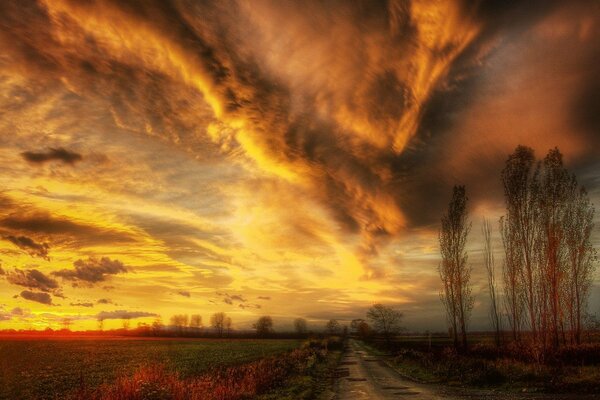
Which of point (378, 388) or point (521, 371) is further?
point (521, 371)

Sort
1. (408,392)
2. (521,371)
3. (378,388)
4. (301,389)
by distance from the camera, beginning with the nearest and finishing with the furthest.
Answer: (408,392)
(301,389)
(378,388)
(521,371)

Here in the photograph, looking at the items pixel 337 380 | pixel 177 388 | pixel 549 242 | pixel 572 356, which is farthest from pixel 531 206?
pixel 177 388

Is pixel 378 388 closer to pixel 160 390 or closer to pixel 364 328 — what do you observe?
pixel 160 390

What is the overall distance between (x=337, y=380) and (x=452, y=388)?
25.7ft

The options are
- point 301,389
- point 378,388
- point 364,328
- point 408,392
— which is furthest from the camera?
point 364,328

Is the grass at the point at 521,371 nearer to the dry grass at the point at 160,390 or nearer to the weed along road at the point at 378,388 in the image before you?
the weed along road at the point at 378,388

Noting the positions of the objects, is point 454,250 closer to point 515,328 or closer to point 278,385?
point 515,328

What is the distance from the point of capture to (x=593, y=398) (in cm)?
1645

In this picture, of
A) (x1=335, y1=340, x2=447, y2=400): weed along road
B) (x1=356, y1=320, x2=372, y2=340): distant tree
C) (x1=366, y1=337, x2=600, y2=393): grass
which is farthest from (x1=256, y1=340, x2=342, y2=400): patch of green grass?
(x1=356, y1=320, x2=372, y2=340): distant tree

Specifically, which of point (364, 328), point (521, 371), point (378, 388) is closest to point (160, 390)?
point (378, 388)

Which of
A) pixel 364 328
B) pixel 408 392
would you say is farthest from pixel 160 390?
pixel 364 328

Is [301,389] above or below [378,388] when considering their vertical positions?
above

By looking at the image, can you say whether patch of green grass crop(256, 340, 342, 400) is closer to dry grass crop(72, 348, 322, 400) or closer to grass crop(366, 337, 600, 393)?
dry grass crop(72, 348, 322, 400)

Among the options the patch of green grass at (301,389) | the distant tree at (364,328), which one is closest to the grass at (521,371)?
the patch of green grass at (301,389)
